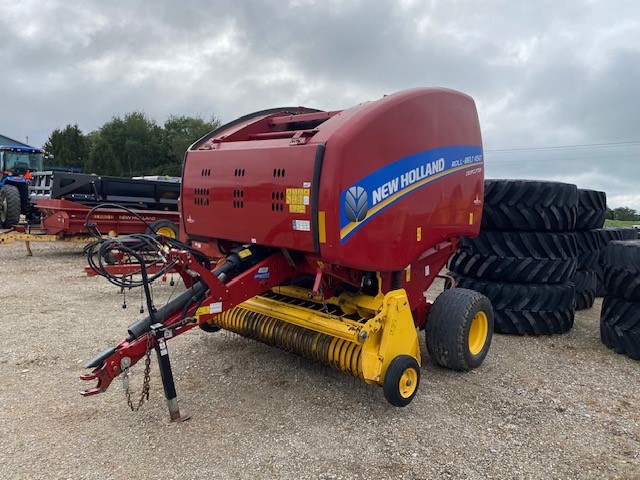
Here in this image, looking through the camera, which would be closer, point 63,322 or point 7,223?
point 63,322

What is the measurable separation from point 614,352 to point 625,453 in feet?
6.95

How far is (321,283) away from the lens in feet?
13.0

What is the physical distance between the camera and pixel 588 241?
6.73 m

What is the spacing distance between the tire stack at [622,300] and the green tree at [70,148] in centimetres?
4901

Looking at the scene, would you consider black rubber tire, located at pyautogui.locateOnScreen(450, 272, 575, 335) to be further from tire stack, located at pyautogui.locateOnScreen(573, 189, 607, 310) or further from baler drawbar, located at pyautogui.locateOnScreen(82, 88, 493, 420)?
tire stack, located at pyautogui.locateOnScreen(573, 189, 607, 310)

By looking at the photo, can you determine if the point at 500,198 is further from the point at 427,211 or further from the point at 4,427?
the point at 4,427

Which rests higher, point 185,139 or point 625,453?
point 185,139

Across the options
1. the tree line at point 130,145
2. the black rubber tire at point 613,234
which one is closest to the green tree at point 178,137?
the tree line at point 130,145

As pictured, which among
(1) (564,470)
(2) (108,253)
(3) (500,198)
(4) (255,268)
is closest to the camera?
(1) (564,470)

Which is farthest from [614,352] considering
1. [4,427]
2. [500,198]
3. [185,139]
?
[185,139]

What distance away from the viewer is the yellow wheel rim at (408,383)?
11.8ft

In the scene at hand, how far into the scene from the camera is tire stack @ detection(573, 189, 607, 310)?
6.52 meters

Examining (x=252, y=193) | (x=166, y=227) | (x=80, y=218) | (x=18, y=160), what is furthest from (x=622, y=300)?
(x=18, y=160)

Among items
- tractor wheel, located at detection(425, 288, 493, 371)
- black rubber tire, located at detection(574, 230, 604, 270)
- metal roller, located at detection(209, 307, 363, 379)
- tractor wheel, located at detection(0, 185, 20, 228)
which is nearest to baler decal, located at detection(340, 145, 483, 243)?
metal roller, located at detection(209, 307, 363, 379)
